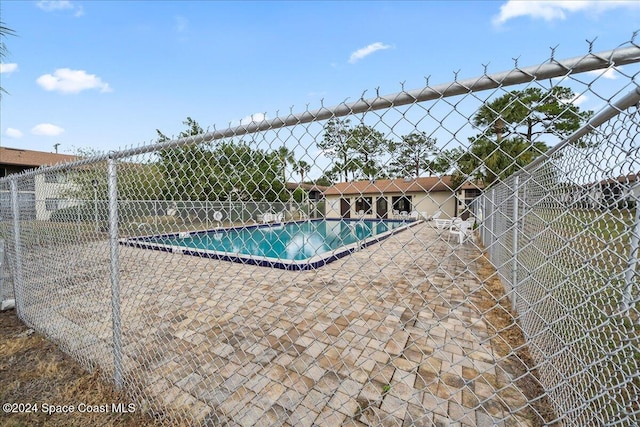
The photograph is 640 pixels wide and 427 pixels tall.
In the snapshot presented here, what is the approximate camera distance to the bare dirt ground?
1692 mm

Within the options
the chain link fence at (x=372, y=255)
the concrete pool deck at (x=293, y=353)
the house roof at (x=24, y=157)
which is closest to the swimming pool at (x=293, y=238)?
the chain link fence at (x=372, y=255)

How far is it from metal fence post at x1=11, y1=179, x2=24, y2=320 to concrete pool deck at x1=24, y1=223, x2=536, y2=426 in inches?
7.4

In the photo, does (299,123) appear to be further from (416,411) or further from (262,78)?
(262,78)

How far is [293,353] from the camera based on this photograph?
237cm

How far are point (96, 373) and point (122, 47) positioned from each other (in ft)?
36.0

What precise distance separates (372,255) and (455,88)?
1.74 meters

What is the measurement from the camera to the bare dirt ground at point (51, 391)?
1.69m

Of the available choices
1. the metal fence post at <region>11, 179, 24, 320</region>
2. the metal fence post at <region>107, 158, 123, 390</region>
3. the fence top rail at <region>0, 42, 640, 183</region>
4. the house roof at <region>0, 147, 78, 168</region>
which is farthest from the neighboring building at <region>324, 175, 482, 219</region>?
the house roof at <region>0, 147, 78, 168</region>

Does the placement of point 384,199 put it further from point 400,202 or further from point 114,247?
point 114,247

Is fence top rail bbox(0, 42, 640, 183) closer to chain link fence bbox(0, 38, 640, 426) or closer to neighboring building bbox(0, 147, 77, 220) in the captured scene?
chain link fence bbox(0, 38, 640, 426)

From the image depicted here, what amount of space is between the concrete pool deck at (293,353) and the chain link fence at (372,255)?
2cm

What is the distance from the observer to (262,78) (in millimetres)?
9539

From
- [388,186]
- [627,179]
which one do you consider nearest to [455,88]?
[388,186]

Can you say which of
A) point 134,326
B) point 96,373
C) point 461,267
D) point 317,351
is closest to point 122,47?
point 134,326
